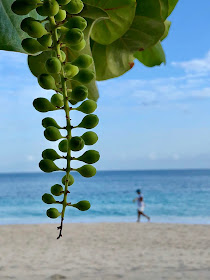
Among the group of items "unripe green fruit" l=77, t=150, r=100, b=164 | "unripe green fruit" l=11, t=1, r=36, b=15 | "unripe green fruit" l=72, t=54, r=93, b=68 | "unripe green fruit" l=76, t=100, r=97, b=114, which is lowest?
"unripe green fruit" l=77, t=150, r=100, b=164

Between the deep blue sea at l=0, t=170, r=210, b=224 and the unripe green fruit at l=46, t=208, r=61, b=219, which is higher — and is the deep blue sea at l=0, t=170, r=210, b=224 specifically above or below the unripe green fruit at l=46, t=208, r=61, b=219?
below

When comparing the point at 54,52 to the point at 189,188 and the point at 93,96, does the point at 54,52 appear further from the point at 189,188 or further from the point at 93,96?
the point at 189,188

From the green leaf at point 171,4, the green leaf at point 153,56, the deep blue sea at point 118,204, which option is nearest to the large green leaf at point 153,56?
the green leaf at point 153,56

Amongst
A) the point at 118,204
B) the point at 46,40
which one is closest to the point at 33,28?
the point at 46,40

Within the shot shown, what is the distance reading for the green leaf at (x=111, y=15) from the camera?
0.38 m

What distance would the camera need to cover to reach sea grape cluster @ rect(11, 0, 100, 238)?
0.30 metres

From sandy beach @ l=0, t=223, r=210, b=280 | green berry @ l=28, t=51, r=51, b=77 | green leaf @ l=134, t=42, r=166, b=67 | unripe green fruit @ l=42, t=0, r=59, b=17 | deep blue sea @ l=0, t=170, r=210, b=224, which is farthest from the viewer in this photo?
deep blue sea @ l=0, t=170, r=210, b=224

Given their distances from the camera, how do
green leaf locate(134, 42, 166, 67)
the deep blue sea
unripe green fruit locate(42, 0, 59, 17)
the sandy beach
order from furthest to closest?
the deep blue sea → the sandy beach → green leaf locate(134, 42, 166, 67) → unripe green fruit locate(42, 0, 59, 17)

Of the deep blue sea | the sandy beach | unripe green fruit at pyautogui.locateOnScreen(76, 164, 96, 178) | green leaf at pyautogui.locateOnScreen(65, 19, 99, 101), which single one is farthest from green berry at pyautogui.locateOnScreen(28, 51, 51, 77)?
the deep blue sea

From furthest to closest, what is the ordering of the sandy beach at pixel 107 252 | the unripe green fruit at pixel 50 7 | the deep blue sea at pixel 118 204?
1. the deep blue sea at pixel 118 204
2. the sandy beach at pixel 107 252
3. the unripe green fruit at pixel 50 7

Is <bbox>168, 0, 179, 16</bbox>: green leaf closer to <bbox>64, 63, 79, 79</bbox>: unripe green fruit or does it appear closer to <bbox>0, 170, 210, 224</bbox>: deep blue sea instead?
<bbox>64, 63, 79, 79</bbox>: unripe green fruit

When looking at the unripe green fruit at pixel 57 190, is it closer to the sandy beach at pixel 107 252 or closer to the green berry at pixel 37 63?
the green berry at pixel 37 63

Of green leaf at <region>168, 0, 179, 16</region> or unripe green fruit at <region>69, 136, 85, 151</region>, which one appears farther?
green leaf at <region>168, 0, 179, 16</region>

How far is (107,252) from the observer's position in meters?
10.1
